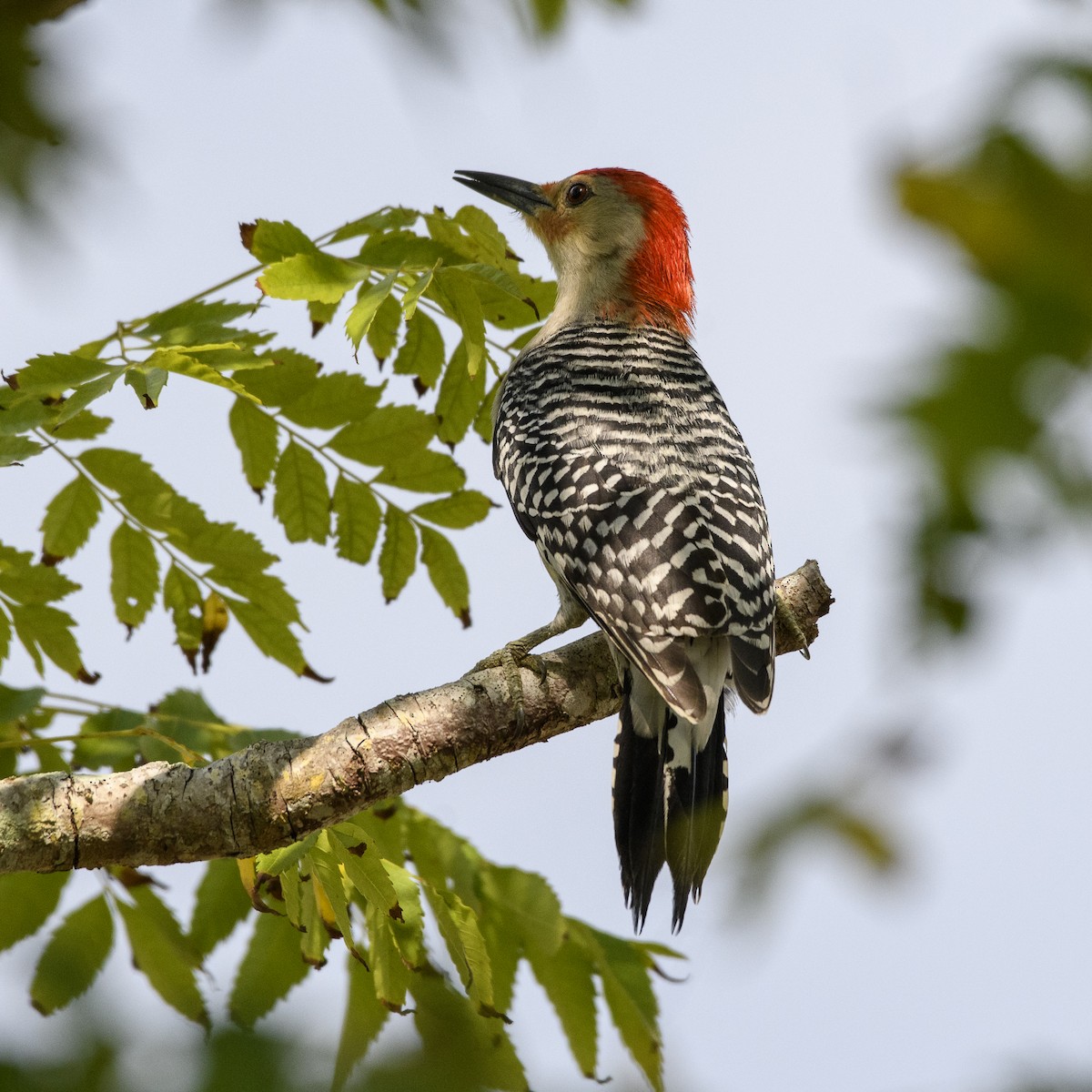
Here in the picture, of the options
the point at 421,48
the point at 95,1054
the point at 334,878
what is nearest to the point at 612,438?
the point at 334,878

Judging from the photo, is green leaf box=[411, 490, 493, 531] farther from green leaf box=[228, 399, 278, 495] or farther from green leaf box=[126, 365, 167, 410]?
green leaf box=[126, 365, 167, 410]

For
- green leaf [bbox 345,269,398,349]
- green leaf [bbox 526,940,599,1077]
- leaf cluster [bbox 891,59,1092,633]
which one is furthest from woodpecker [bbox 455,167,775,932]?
leaf cluster [bbox 891,59,1092,633]

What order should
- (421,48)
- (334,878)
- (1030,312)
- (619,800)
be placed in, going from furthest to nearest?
1. (619,800)
2. (334,878)
3. (421,48)
4. (1030,312)

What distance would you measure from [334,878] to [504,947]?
87cm

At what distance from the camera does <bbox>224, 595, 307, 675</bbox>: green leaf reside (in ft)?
13.1

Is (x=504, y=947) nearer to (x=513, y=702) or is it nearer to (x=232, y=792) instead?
(x=513, y=702)

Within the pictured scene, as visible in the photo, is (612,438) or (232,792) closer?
(232,792)

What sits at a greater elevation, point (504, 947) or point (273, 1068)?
point (504, 947)

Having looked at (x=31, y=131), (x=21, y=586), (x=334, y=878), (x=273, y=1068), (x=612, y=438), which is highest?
(x=612, y=438)

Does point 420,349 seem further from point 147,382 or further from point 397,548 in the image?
point 147,382

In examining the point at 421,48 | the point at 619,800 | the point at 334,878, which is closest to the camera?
the point at 421,48

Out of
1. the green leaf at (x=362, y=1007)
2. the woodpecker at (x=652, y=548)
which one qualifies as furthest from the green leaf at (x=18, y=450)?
the woodpecker at (x=652, y=548)

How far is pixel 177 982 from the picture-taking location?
373cm

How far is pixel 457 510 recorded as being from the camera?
4.30m
